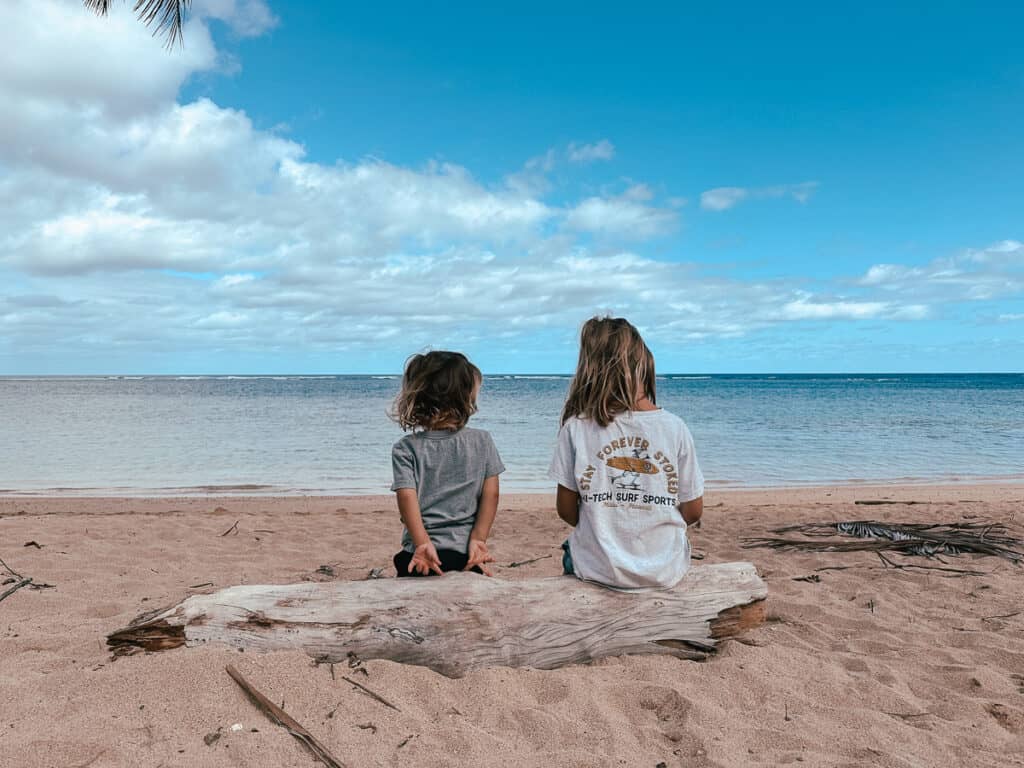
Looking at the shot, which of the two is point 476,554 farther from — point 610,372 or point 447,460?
point 610,372

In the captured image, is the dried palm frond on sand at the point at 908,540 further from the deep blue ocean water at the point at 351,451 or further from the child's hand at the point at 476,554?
the deep blue ocean water at the point at 351,451

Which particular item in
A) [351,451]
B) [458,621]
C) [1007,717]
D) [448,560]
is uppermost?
[448,560]

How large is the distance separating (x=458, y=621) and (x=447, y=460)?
77 cm

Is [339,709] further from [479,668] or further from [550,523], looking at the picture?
[550,523]

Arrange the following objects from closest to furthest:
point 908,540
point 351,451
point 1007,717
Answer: point 1007,717 < point 908,540 < point 351,451

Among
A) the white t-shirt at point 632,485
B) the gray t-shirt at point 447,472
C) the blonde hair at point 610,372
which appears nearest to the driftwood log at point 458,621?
the white t-shirt at point 632,485

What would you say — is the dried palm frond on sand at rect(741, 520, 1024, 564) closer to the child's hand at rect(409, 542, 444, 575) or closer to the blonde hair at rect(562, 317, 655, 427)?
the blonde hair at rect(562, 317, 655, 427)

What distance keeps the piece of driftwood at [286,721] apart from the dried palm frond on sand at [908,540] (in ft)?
15.9

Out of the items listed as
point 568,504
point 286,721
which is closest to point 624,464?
point 568,504

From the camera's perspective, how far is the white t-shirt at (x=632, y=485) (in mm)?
3326

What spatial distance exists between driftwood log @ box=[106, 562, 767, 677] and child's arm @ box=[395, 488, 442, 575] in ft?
0.24

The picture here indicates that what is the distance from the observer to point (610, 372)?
3330 millimetres

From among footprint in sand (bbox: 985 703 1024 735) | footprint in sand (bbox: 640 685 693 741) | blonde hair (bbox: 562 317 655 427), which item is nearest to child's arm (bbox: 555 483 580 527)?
blonde hair (bbox: 562 317 655 427)

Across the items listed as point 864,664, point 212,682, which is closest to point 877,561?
point 864,664
